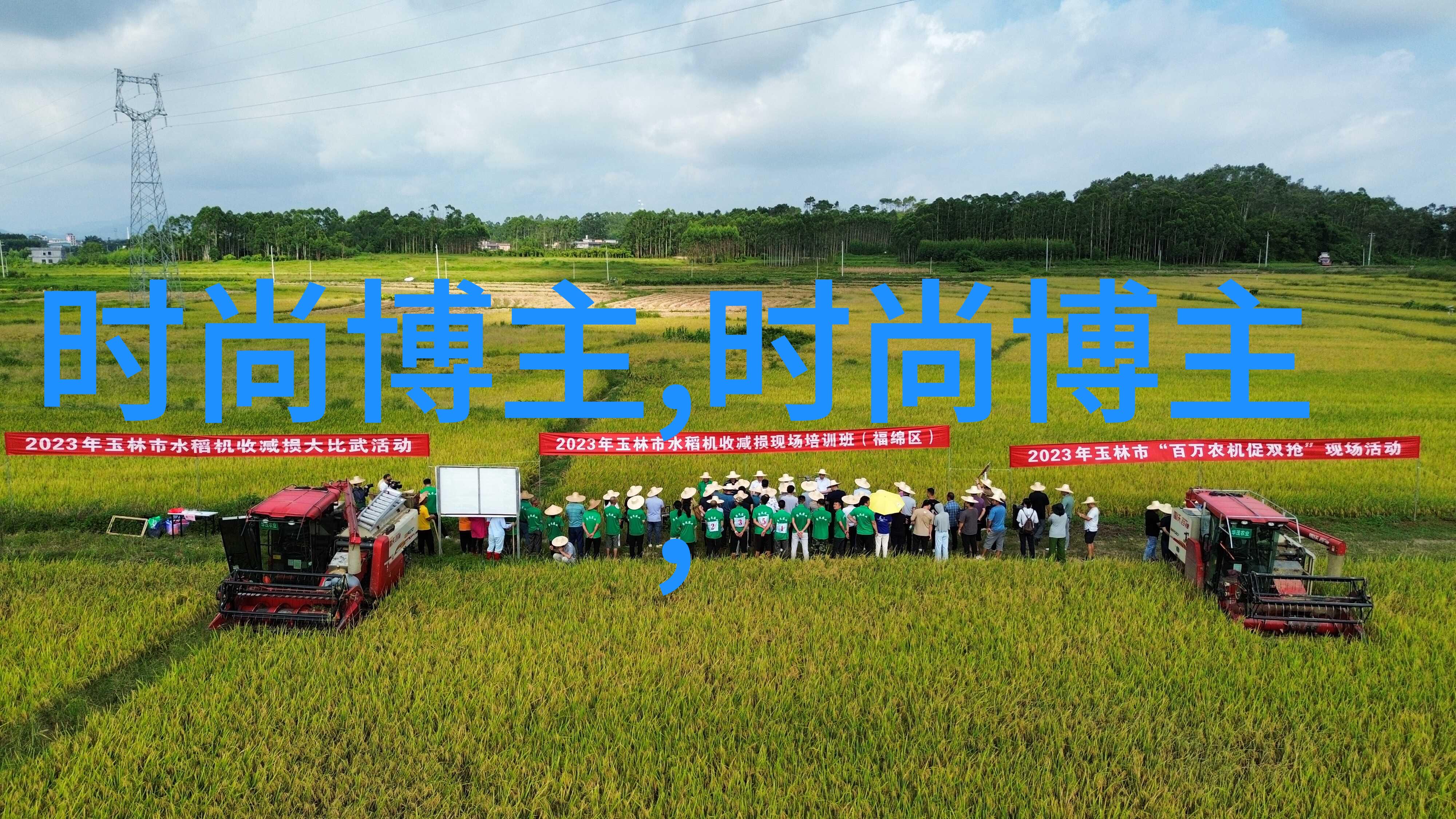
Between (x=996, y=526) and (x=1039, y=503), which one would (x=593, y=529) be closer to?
(x=996, y=526)

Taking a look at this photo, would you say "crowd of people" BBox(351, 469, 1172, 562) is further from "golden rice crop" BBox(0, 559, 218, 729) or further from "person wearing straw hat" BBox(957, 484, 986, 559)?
"golden rice crop" BBox(0, 559, 218, 729)

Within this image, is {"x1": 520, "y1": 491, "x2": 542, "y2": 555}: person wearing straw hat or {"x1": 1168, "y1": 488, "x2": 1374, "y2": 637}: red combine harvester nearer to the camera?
{"x1": 1168, "y1": 488, "x2": 1374, "y2": 637}: red combine harvester

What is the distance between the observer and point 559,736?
816 centimetres

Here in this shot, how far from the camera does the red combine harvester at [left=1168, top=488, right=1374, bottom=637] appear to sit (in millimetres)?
10406

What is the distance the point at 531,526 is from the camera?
13688 mm

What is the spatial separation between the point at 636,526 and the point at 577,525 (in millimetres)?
1004

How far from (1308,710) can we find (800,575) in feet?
20.8

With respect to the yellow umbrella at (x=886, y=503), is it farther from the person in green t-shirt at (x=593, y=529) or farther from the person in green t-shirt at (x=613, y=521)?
the person in green t-shirt at (x=593, y=529)

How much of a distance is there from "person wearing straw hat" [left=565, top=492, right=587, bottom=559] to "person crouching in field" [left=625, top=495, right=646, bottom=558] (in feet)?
2.45

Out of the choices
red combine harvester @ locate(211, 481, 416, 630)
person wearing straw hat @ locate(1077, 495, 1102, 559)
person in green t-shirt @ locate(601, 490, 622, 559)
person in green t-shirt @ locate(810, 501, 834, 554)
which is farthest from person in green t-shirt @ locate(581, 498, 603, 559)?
person wearing straw hat @ locate(1077, 495, 1102, 559)

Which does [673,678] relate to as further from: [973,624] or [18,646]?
[18,646]

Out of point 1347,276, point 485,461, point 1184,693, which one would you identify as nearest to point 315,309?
point 485,461

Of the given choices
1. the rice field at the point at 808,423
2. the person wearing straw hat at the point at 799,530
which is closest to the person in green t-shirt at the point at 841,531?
the person wearing straw hat at the point at 799,530

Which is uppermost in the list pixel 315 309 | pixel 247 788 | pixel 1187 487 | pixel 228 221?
pixel 228 221
